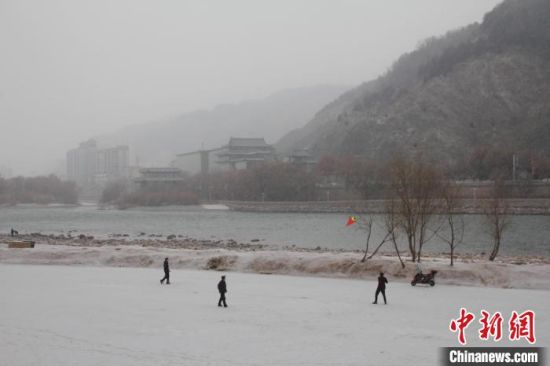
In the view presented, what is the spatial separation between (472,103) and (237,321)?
330ft

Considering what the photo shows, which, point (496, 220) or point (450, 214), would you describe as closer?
point (450, 214)

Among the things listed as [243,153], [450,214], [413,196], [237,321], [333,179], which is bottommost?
[237,321]

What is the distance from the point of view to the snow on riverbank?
49.8 ft

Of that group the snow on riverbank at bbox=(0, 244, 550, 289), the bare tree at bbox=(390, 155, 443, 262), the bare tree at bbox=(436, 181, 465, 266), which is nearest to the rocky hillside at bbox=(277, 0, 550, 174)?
the bare tree at bbox=(436, 181, 465, 266)

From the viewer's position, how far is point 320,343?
902 cm

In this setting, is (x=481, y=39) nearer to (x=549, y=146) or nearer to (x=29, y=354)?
(x=549, y=146)

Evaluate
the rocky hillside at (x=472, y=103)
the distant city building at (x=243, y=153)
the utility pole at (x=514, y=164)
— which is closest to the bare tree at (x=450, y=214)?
the utility pole at (x=514, y=164)

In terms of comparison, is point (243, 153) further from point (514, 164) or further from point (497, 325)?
point (497, 325)

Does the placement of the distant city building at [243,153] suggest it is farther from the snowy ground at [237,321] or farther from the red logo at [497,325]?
the red logo at [497,325]

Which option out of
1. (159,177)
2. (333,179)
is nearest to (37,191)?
(159,177)

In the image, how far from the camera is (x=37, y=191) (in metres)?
125

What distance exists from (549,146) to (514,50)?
3104 centimetres

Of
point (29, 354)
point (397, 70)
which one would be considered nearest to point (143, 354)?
point (29, 354)

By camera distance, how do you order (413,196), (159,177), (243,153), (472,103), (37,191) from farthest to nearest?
(37,191)
(243,153)
(159,177)
(472,103)
(413,196)
